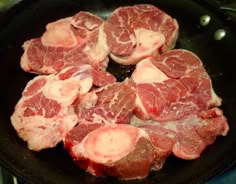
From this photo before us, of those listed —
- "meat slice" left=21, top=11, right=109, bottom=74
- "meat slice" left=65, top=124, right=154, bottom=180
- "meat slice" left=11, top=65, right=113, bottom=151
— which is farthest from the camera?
"meat slice" left=21, top=11, right=109, bottom=74

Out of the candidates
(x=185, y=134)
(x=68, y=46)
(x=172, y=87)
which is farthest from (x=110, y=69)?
(x=185, y=134)

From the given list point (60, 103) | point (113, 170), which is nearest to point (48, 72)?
point (60, 103)

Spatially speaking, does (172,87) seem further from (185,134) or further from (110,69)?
(110,69)

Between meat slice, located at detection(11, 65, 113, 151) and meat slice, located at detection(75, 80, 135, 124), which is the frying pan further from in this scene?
meat slice, located at detection(75, 80, 135, 124)

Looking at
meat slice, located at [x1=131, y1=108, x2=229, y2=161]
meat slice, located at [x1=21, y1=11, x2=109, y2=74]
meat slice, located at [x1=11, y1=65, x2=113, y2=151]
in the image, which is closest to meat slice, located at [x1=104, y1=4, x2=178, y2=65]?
meat slice, located at [x1=21, y1=11, x2=109, y2=74]

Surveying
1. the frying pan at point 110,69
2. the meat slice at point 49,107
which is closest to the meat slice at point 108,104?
the meat slice at point 49,107

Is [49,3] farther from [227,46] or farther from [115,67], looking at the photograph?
[227,46]
